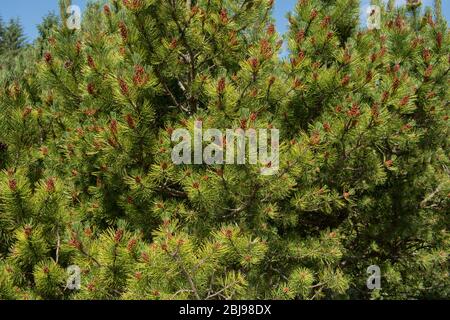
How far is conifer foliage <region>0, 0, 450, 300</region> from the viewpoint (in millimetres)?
3119

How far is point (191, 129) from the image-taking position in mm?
3238

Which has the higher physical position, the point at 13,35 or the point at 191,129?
the point at 13,35

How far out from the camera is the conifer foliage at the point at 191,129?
3119 millimetres

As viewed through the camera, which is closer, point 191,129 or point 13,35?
point 191,129

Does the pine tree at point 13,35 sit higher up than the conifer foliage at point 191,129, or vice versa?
the pine tree at point 13,35

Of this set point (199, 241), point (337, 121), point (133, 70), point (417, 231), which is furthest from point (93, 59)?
point (417, 231)

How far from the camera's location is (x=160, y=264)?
112 inches

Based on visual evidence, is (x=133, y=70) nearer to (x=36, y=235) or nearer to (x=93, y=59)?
(x=93, y=59)

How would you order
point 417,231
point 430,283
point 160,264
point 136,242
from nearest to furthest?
1. point 160,264
2. point 136,242
3. point 417,231
4. point 430,283

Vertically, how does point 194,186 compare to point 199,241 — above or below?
above

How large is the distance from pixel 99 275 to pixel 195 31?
1.97 m

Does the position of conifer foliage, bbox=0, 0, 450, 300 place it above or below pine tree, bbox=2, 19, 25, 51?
below

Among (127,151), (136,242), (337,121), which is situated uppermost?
(337,121)

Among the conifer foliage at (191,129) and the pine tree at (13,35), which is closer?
the conifer foliage at (191,129)
